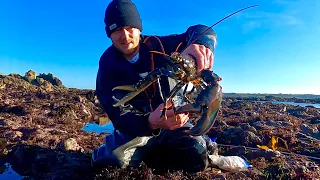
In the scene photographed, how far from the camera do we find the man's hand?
119 inches

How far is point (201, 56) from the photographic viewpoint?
10.1 ft

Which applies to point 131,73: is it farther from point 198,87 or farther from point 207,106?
point 207,106

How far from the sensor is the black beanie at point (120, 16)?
12.9 feet

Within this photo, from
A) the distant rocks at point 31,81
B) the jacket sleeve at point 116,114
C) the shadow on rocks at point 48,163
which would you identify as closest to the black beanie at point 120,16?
the jacket sleeve at point 116,114

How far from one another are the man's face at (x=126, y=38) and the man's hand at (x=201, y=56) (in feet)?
3.74

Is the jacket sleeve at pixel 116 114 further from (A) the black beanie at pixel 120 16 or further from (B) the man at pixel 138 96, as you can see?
(A) the black beanie at pixel 120 16

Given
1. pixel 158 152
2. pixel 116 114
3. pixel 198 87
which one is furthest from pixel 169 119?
pixel 158 152

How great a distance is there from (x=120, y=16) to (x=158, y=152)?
7.82 ft

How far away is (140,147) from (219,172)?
1.41 meters

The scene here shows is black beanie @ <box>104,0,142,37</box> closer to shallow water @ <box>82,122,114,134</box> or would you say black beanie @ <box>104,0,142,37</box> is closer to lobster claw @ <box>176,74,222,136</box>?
lobster claw @ <box>176,74,222,136</box>

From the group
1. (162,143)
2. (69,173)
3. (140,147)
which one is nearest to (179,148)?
(162,143)

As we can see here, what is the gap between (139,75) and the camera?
13.8 ft

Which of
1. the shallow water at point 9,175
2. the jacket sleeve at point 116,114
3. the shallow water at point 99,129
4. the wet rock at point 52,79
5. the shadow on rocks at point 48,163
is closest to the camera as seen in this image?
the jacket sleeve at point 116,114

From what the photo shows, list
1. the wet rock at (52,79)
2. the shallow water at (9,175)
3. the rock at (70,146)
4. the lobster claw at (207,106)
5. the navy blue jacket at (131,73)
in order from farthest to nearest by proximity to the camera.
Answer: the wet rock at (52,79) → the rock at (70,146) → the shallow water at (9,175) → the navy blue jacket at (131,73) → the lobster claw at (207,106)
